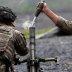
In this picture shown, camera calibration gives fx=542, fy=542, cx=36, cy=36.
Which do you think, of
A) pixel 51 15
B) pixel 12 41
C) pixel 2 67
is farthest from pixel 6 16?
pixel 2 67

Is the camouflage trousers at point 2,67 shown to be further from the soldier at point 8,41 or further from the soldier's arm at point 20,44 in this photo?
the soldier's arm at point 20,44

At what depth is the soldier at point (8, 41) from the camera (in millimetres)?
9430

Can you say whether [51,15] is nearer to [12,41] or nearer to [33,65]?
[12,41]

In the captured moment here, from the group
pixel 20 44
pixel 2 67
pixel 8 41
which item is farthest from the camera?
pixel 20 44

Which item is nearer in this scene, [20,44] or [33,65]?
[33,65]

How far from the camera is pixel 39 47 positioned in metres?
22.8

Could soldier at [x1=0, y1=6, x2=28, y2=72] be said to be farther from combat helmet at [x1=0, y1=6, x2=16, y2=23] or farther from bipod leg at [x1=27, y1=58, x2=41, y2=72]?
bipod leg at [x1=27, y1=58, x2=41, y2=72]

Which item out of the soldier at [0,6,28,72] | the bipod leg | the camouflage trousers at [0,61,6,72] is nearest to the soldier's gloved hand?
the soldier at [0,6,28,72]

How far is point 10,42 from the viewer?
957cm

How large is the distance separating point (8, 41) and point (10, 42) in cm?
4

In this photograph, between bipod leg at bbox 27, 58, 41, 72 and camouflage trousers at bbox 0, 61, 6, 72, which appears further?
bipod leg at bbox 27, 58, 41, 72

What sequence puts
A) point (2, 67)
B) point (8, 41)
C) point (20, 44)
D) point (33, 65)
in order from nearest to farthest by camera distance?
point (2, 67) → point (8, 41) → point (33, 65) → point (20, 44)

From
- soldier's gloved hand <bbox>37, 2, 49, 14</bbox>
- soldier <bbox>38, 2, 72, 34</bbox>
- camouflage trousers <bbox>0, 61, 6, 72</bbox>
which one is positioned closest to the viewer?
camouflage trousers <bbox>0, 61, 6, 72</bbox>

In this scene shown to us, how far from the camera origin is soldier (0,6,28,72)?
9.43 m
